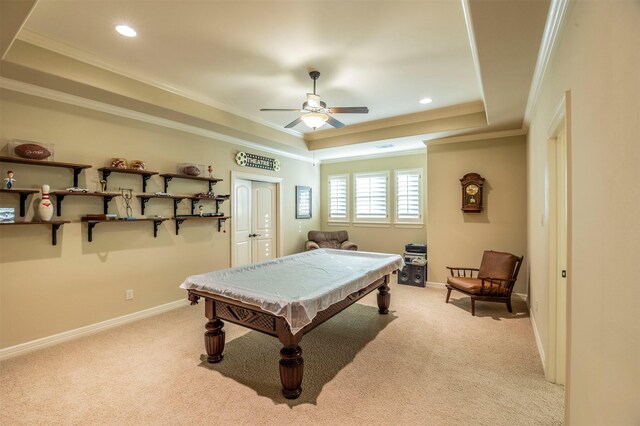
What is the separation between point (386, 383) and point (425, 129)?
3878 millimetres

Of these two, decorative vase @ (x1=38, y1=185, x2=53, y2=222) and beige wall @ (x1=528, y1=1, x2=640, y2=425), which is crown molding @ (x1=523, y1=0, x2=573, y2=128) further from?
decorative vase @ (x1=38, y1=185, x2=53, y2=222)

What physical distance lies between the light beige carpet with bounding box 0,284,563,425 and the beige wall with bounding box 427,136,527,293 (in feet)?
5.29

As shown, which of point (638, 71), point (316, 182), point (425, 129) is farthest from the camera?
point (316, 182)

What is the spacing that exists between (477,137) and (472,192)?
36.6 inches

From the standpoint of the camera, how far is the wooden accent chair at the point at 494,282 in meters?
3.84

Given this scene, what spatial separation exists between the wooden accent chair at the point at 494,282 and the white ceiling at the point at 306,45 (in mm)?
2022


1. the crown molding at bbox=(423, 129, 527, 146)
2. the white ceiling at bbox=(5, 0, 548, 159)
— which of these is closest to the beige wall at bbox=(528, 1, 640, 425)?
the white ceiling at bbox=(5, 0, 548, 159)

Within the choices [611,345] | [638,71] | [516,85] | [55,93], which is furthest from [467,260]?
[55,93]

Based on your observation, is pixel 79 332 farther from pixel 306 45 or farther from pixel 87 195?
pixel 306 45

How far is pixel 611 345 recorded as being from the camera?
103 centimetres

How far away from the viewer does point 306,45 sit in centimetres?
275

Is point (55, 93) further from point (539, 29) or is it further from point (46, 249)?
point (539, 29)

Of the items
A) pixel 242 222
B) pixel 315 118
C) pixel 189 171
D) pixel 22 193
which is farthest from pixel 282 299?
pixel 242 222

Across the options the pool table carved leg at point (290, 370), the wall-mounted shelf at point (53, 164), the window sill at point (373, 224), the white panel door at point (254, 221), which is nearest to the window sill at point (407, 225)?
the window sill at point (373, 224)
